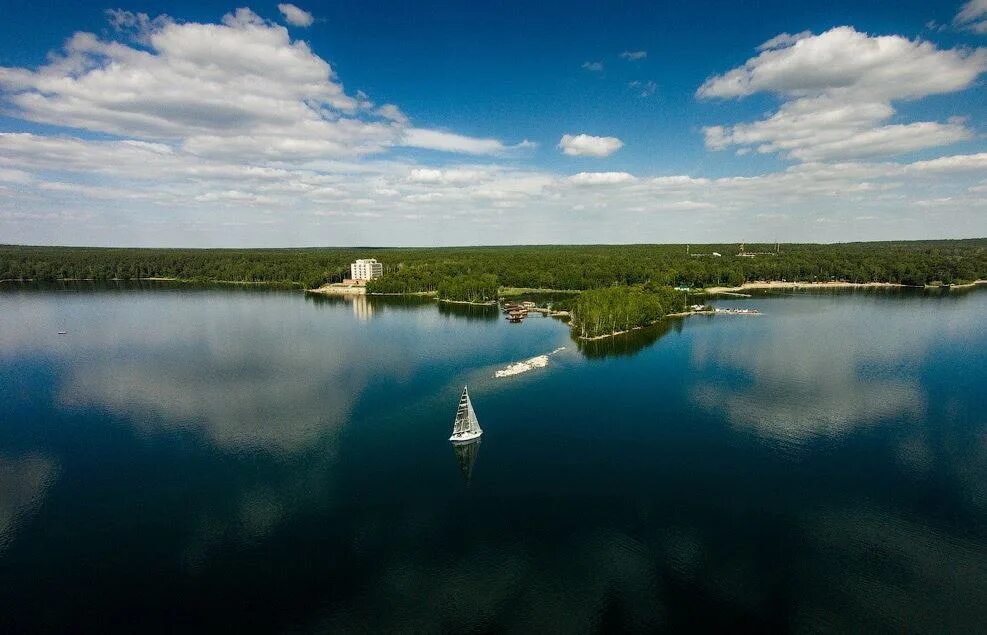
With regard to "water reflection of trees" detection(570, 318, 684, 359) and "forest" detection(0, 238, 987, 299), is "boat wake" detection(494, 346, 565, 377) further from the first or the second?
"forest" detection(0, 238, 987, 299)

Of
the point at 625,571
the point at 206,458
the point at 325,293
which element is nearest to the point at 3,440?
the point at 206,458

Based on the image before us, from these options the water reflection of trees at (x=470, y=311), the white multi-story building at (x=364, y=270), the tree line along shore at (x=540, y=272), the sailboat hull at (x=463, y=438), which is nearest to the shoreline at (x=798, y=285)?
the tree line along shore at (x=540, y=272)

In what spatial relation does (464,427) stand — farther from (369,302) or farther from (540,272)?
(540,272)

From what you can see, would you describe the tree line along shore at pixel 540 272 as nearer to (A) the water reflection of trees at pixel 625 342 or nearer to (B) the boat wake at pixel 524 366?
(A) the water reflection of trees at pixel 625 342

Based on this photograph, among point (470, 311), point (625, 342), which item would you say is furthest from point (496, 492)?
point (470, 311)

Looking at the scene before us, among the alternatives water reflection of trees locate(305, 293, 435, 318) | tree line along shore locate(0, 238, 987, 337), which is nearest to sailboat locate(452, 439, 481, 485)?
water reflection of trees locate(305, 293, 435, 318)

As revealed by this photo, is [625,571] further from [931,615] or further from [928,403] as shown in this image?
[928,403]
